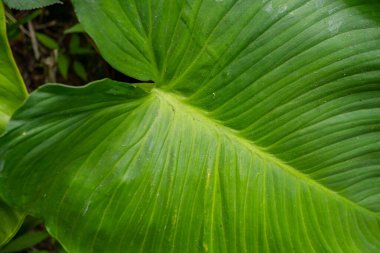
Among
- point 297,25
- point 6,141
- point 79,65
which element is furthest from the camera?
point 79,65

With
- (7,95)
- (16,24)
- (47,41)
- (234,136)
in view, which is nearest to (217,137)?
(234,136)

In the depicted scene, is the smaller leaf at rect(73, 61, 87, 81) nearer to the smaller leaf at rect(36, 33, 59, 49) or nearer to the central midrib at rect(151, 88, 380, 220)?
the smaller leaf at rect(36, 33, 59, 49)

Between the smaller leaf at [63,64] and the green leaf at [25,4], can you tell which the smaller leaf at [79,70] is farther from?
the green leaf at [25,4]

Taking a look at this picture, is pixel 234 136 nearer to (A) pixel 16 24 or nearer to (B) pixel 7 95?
(B) pixel 7 95

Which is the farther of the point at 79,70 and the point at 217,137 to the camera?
the point at 79,70

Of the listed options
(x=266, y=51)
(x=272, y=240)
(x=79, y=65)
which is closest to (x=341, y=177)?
(x=272, y=240)

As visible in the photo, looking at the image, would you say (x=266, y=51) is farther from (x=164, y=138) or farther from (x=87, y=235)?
(x=87, y=235)

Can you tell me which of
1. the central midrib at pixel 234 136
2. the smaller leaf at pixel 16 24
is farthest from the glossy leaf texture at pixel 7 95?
the smaller leaf at pixel 16 24

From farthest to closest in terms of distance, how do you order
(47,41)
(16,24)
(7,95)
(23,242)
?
1. (47,41)
2. (23,242)
3. (16,24)
4. (7,95)
